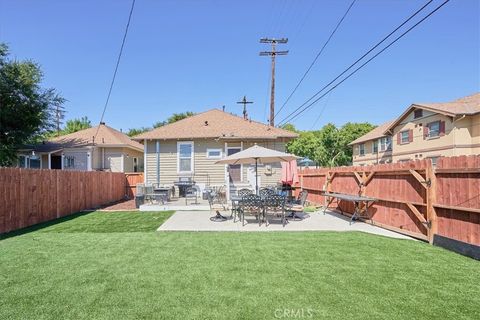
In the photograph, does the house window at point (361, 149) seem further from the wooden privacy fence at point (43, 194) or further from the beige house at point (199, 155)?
the wooden privacy fence at point (43, 194)

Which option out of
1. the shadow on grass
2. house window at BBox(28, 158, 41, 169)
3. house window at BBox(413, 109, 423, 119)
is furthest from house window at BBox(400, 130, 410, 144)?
house window at BBox(28, 158, 41, 169)

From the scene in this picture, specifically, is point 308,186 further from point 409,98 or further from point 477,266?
point 409,98

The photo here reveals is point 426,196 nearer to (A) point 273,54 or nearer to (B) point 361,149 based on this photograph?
(A) point 273,54

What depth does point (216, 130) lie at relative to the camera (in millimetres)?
16219

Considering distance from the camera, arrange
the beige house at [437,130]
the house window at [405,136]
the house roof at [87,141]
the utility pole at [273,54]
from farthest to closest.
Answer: the house window at [405,136], the beige house at [437,130], the house roof at [87,141], the utility pole at [273,54]

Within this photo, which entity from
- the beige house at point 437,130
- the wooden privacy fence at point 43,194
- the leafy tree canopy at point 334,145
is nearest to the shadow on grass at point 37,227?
the wooden privacy fence at point 43,194

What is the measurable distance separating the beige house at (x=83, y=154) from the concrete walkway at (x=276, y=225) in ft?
42.8

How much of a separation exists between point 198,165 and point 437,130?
70.6 ft

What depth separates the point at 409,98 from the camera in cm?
2775

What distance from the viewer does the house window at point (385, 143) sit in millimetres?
32125

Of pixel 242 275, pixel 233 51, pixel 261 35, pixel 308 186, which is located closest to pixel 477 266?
pixel 242 275

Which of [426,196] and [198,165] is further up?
[198,165]

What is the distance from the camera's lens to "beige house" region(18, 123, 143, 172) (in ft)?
68.4

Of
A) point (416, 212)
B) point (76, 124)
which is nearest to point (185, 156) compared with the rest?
point (416, 212)
